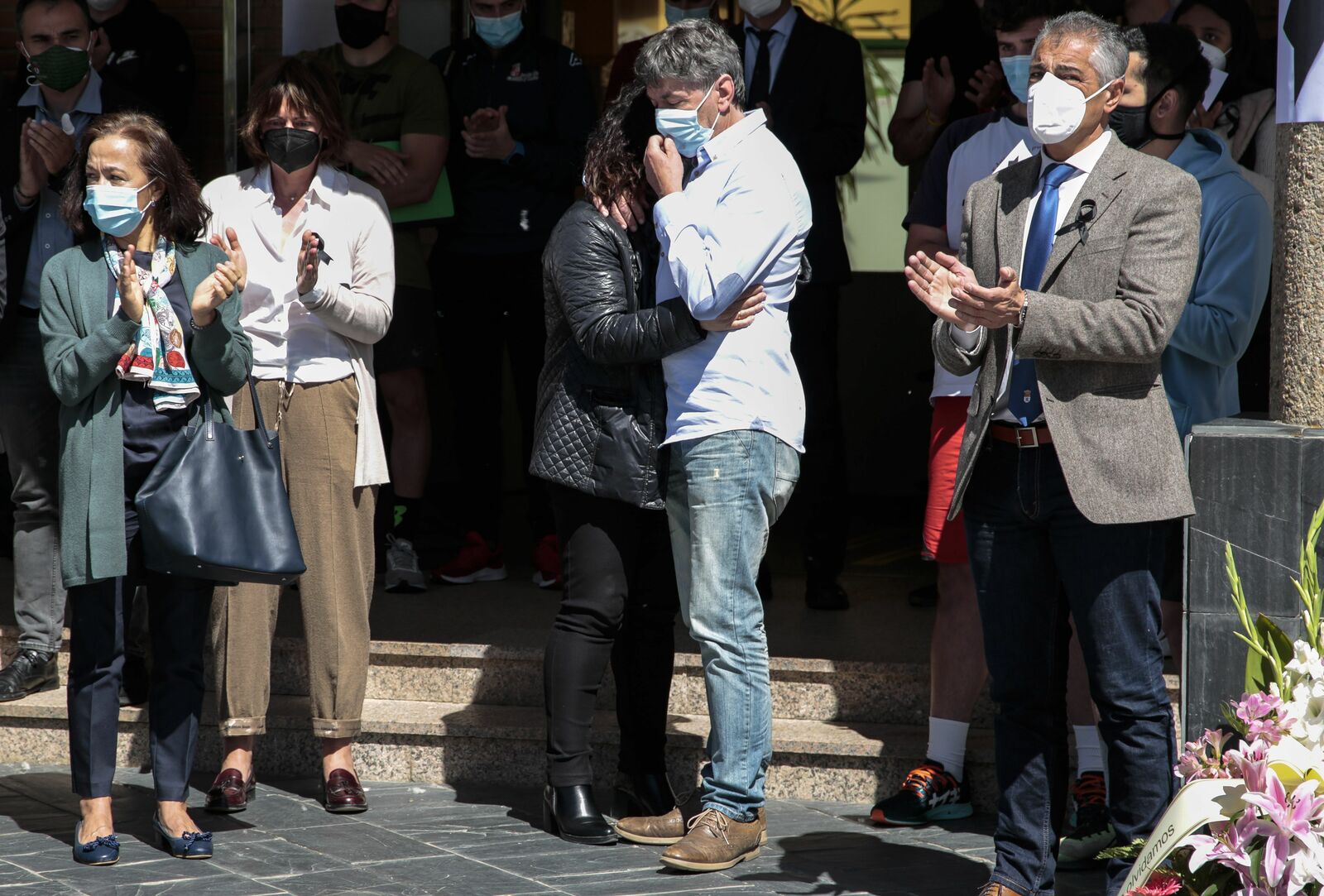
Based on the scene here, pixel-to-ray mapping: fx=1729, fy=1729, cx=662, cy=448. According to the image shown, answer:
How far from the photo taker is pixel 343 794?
211 inches

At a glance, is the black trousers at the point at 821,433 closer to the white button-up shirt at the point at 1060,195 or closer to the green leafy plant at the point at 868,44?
the white button-up shirt at the point at 1060,195

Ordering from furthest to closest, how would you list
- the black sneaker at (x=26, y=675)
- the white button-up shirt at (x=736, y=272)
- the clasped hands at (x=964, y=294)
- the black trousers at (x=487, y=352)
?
the black trousers at (x=487, y=352) → the black sneaker at (x=26, y=675) → the white button-up shirt at (x=736, y=272) → the clasped hands at (x=964, y=294)

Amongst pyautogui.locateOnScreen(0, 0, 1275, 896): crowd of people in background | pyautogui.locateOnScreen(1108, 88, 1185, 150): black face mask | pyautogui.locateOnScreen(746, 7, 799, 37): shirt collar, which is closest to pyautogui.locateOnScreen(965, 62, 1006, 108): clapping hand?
pyautogui.locateOnScreen(0, 0, 1275, 896): crowd of people in background

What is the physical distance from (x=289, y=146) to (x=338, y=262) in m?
0.38

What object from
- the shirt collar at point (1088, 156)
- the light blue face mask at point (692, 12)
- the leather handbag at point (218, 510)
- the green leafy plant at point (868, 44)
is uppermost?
the green leafy plant at point (868, 44)

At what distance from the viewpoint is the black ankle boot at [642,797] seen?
5.20 m

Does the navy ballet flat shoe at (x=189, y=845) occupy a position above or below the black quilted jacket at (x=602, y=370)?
below

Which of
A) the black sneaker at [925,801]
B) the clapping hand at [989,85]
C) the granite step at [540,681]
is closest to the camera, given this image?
the black sneaker at [925,801]

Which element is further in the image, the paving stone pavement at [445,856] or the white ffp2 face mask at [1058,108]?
the paving stone pavement at [445,856]

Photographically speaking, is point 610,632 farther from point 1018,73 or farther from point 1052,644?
point 1018,73

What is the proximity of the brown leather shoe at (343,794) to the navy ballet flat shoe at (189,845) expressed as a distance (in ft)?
1.61

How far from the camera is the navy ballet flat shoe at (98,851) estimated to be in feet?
15.9

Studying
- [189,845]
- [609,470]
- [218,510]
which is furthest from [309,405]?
[189,845]

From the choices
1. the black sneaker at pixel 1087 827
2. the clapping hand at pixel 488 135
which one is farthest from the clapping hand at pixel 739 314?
the clapping hand at pixel 488 135
